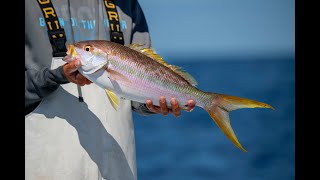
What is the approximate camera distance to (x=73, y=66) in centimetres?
190

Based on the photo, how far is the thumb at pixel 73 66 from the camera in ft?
6.24

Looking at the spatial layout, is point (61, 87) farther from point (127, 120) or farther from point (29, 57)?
point (127, 120)

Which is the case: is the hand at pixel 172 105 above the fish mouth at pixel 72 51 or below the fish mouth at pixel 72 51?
below

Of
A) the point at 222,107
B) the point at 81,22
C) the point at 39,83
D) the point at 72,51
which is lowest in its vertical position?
the point at 222,107

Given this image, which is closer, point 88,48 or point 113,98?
point 88,48

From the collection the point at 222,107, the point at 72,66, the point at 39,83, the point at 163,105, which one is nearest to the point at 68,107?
the point at 39,83

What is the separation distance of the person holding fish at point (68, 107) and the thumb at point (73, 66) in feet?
0.30

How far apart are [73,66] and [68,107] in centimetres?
30

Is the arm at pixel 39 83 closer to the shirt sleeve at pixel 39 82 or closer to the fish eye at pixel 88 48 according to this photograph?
the shirt sleeve at pixel 39 82

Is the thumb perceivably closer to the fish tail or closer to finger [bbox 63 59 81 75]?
finger [bbox 63 59 81 75]

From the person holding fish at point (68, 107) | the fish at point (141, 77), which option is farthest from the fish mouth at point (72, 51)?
the person holding fish at point (68, 107)

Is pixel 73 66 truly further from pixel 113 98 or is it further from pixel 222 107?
pixel 222 107
